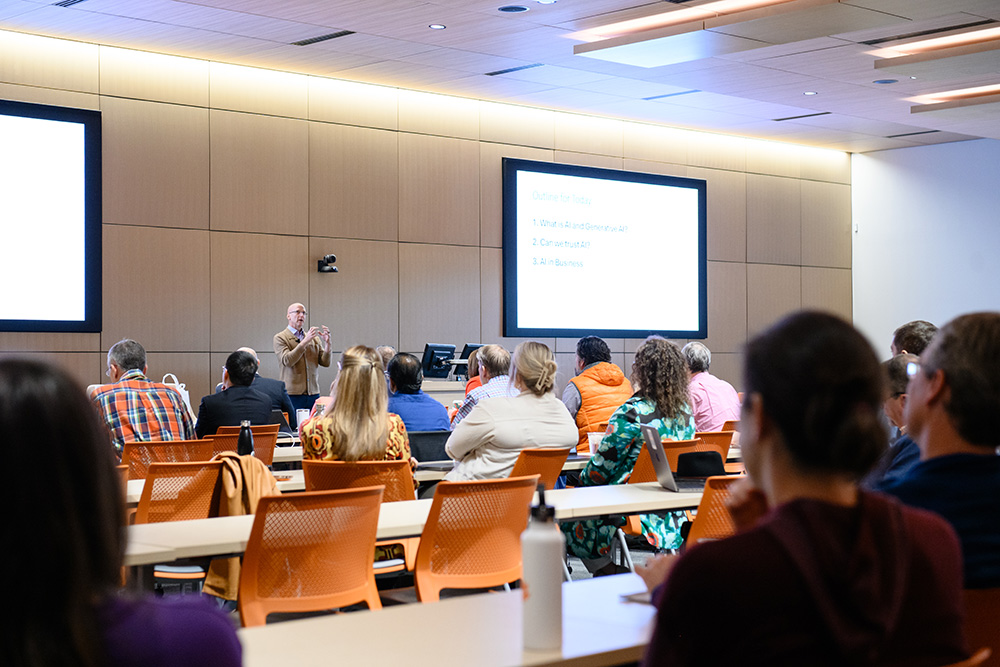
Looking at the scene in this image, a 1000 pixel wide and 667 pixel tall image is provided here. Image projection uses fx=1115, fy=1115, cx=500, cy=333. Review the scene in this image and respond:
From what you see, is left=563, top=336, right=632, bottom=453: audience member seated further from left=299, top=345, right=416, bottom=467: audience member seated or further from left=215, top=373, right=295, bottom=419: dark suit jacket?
left=299, top=345, right=416, bottom=467: audience member seated

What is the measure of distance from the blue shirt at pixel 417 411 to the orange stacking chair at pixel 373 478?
1826mm

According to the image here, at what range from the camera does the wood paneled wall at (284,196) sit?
30.0ft

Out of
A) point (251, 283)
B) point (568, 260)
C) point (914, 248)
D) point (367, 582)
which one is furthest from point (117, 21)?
point (914, 248)

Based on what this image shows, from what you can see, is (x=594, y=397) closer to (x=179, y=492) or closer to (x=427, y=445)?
(x=427, y=445)

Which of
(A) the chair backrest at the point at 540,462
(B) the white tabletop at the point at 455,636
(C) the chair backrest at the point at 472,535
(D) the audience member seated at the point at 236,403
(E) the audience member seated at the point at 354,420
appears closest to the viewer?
(B) the white tabletop at the point at 455,636

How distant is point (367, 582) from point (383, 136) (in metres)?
7.92

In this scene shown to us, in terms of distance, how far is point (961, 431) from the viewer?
2.07 meters

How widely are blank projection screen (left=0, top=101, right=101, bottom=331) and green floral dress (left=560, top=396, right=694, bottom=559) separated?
17.3 feet

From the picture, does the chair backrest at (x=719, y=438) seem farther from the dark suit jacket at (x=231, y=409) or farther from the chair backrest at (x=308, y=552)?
the chair backrest at (x=308, y=552)

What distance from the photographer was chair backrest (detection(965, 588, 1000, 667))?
182 cm

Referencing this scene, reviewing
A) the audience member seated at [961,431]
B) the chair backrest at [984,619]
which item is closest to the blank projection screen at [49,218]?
the audience member seated at [961,431]

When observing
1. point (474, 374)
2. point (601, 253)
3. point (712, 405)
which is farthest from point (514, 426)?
point (601, 253)

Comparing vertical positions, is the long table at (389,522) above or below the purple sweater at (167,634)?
below

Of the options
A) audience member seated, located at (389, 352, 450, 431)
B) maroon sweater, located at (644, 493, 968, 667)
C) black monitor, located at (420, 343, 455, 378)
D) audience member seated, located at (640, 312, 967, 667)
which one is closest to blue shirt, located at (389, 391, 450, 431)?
audience member seated, located at (389, 352, 450, 431)
